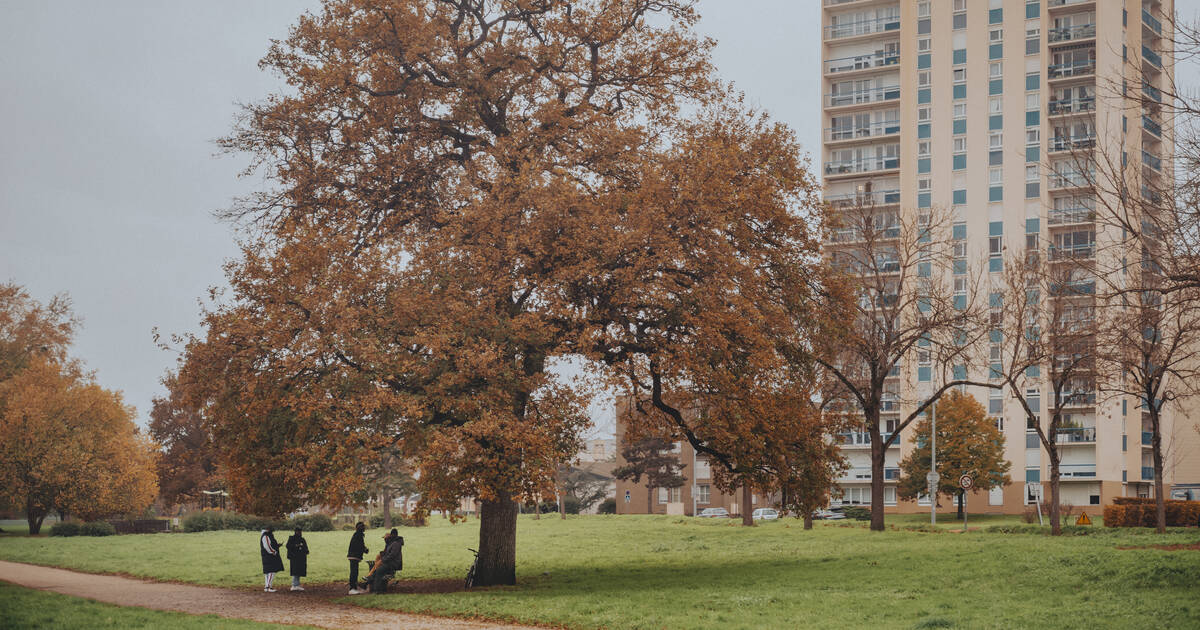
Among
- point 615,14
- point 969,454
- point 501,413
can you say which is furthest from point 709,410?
point 969,454

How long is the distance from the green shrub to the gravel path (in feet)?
74.0

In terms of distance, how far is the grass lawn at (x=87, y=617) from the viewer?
635 inches

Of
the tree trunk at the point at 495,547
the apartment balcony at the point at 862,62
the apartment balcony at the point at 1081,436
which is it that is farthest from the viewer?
the apartment balcony at the point at 862,62

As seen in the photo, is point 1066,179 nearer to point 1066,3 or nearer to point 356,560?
point 356,560

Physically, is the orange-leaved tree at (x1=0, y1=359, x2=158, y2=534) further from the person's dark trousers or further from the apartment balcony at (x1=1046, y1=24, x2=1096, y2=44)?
the apartment balcony at (x1=1046, y1=24, x2=1096, y2=44)

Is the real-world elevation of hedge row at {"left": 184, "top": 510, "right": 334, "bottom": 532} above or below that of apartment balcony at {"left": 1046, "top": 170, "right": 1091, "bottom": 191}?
below

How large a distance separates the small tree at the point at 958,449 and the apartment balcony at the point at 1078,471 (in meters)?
11.5

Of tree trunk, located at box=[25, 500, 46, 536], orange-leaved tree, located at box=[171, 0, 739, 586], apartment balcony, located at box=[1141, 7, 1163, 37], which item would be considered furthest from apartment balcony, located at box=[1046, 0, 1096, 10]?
tree trunk, located at box=[25, 500, 46, 536]

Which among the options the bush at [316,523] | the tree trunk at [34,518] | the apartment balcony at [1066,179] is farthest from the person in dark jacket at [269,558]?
the bush at [316,523]

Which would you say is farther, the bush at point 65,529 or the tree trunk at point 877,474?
the bush at point 65,529

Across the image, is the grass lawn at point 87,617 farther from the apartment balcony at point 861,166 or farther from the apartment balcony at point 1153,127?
the apartment balcony at point 861,166

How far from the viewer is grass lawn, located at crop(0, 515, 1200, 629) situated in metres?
17.0

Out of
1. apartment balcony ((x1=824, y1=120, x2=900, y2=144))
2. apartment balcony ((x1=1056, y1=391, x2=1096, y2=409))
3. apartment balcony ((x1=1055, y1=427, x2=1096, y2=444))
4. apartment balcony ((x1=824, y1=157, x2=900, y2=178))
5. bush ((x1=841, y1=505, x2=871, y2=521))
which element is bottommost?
bush ((x1=841, y1=505, x2=871, y2=521))

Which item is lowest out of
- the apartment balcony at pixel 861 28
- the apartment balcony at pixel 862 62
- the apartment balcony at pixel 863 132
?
the apartment balcony at pixel 863 132
